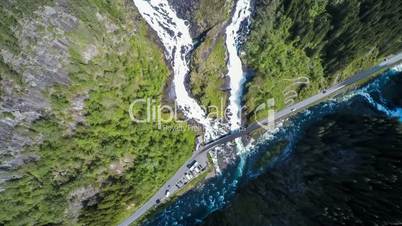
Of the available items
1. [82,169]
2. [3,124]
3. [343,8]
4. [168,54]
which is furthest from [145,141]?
[343,8]

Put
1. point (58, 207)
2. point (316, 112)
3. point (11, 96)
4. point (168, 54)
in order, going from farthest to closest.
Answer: point (316, 112), point (168, 54), point (58, 207), point (11, 96)

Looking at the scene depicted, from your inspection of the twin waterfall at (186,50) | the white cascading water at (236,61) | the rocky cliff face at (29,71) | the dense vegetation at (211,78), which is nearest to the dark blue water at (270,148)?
the white cascading water at (236,61)

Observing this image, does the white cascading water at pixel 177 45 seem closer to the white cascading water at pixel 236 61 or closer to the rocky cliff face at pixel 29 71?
the white cascading water at pixel 236 61

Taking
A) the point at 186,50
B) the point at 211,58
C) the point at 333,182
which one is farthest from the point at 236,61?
the point at 333,182

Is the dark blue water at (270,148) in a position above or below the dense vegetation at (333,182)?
above

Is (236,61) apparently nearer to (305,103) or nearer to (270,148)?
(305,103)

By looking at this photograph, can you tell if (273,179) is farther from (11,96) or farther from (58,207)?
(11,96)
